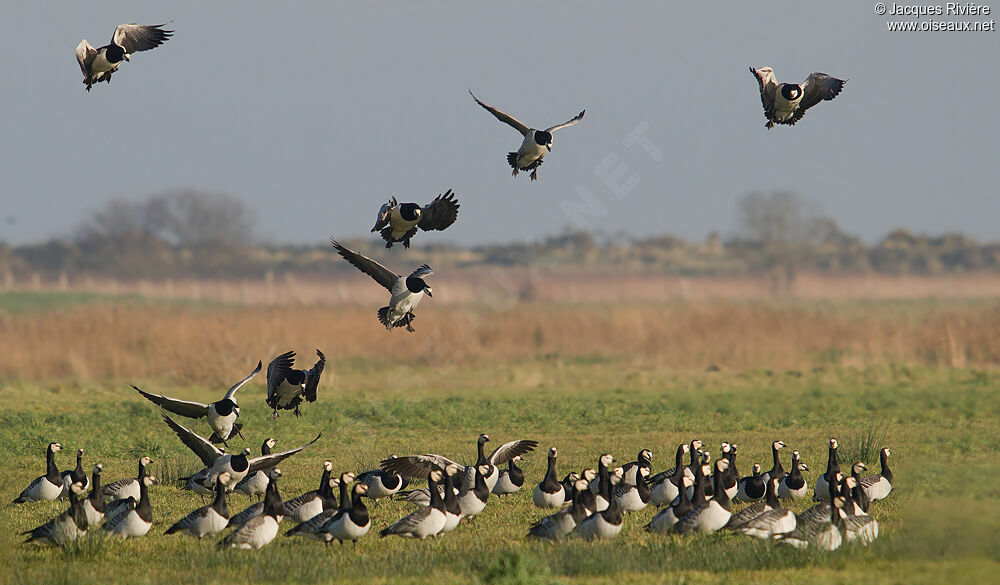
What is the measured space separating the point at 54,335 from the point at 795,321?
83.5ft

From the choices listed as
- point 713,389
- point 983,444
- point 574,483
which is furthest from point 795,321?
point 574,483

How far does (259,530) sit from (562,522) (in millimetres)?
3581

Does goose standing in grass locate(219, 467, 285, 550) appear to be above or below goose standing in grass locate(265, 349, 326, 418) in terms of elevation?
below

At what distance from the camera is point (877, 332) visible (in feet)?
136

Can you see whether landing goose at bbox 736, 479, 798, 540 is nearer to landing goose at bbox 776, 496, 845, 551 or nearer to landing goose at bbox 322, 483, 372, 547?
landing goose at bbox 776, 496, 845, 551

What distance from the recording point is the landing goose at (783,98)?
15320mm

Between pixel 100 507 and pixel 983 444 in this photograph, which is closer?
pixel 100 507

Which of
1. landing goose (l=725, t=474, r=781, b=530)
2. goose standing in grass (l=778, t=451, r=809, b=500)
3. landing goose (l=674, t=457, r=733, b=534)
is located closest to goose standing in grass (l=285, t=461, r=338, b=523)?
landing goose (l=674, t=457, r=733, b=534)

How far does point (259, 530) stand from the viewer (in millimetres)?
13469

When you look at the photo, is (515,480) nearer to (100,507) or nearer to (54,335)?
(100,507)

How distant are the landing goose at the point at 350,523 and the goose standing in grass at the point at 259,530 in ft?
2.09

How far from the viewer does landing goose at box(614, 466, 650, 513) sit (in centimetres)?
1614

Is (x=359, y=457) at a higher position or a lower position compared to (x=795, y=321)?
lower

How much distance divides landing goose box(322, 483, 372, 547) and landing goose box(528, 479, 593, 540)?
2.03 meters
